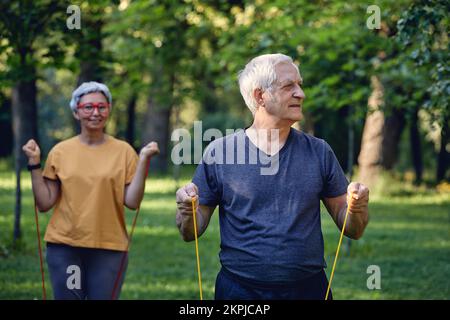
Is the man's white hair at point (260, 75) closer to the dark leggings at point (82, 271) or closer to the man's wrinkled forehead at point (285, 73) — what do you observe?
the man's wrinkled forehead at point (285, 73)

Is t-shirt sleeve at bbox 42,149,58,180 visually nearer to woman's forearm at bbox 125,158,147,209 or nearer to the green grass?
woman's forearm at bbox 125,158,147,209

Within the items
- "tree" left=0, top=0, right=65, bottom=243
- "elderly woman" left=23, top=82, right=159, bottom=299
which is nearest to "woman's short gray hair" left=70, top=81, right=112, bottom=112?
"elderly woman" left=23, top=82, right=159, bottom=299

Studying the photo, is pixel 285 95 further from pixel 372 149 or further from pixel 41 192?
pixel 372 149

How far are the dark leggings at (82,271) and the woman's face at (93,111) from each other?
79 centimetres

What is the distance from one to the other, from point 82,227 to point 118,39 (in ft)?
54.5

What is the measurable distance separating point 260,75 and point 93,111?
184 centimetres

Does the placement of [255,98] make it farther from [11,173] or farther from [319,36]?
[11,173]

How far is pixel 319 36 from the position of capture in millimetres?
13156

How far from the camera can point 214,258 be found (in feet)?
38.1

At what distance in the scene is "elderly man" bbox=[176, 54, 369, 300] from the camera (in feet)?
12.5

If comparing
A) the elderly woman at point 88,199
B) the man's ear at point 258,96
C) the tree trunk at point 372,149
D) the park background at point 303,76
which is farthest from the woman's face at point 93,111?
the tree trunk at point 372,149

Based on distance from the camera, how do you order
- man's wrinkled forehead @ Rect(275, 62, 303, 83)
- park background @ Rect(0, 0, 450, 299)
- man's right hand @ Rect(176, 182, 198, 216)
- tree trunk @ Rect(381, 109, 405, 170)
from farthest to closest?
1. tree trunk @ Rect(381, 109, 405, 170)
2. park background @ Rect(0, 0, 450, 299)
3. man's wrinkled forehead @ Rect(275, 62, 303, 83)
4. man's right hand @ Rect(176, 182, 198, 216)

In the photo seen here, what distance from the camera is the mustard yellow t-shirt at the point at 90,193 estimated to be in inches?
211

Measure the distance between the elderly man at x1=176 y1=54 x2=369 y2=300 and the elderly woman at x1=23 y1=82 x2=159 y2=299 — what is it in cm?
136
